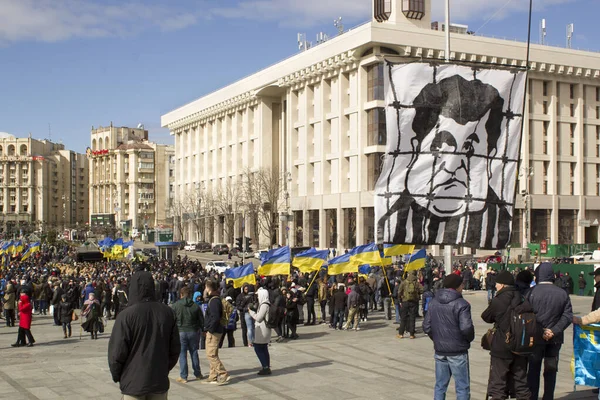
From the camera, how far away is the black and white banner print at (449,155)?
1009cm

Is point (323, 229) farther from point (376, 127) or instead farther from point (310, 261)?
point (310, 261)

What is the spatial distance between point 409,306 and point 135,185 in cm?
13607

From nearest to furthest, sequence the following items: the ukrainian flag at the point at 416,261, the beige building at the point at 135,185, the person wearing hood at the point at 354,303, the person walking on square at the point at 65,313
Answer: the person walking on square at the point at 65,313, the person wearing hood at the point at 354,303, the ukrainian flag at the point at 416,261, the beige building at the point at 135,185

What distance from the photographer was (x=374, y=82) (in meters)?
63.0

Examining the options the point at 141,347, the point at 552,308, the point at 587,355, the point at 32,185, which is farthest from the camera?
the point at 32,185

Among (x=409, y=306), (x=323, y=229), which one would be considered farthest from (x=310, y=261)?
(x=323, y=229)

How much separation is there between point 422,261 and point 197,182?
78932mm

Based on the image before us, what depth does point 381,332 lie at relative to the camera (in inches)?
797

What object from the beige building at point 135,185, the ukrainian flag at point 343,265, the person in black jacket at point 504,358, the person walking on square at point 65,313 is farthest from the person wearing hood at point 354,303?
the beige building at point 135,185

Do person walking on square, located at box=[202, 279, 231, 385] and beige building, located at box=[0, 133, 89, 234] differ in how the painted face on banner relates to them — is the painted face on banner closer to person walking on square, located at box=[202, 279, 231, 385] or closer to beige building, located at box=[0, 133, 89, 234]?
person walking on square, located at box=[202, 279, 231, 385]

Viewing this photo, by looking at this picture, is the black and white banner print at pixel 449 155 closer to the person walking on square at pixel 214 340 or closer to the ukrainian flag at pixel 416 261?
the person walking on square at pixel 214 340

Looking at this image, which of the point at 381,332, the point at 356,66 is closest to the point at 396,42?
the point at 356,66

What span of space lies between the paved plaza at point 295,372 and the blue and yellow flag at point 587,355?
1143 mm

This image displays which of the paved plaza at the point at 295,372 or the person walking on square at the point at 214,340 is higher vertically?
the person walking on square at the point at 214,340
